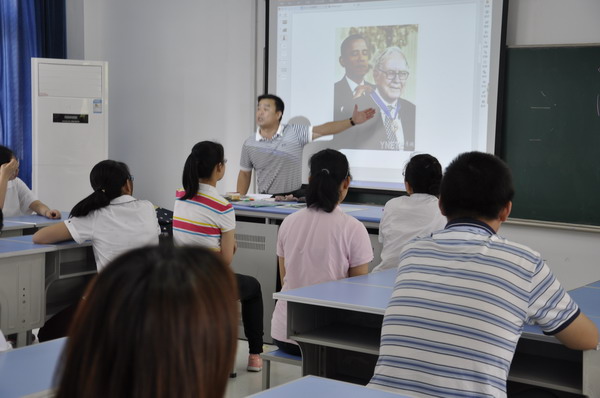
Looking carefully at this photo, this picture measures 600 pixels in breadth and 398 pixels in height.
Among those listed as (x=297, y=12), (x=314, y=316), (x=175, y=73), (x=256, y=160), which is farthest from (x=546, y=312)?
(x=175, y=73)

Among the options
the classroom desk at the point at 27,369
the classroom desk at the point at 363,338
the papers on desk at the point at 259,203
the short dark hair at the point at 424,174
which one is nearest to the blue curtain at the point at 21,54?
the papers on desk at the point at 259,203

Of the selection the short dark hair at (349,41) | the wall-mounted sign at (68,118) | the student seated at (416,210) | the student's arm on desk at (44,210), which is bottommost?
the student's arm on desk at (44,210)

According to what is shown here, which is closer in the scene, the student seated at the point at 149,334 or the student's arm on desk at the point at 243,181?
the student seated at the point at 149,334

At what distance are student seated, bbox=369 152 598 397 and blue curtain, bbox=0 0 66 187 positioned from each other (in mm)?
5715

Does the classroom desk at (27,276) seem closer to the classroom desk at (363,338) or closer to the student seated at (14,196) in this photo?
the student seated at (14,196)

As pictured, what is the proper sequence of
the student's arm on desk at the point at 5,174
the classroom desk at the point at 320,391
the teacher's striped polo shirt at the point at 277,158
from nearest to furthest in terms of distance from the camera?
1. the classroom desk at the point at 320,391
2. the student's arm on desk at the point at 5,174
3. the teacher's striped polo shirt at the point at 277,158

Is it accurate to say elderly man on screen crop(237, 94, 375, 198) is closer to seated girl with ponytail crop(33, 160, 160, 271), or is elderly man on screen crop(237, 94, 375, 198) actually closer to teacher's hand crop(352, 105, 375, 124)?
teacher's hand crop(352, 105, 375, 124)

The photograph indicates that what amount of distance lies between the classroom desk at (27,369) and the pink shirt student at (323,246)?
3.81 feet

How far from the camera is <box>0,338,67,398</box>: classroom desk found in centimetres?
170

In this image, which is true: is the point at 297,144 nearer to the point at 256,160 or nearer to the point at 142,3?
the point at 256,160

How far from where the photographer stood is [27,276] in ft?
11.0

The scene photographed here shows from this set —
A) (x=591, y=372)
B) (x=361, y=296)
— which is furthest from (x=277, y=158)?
(x=591, y=372)

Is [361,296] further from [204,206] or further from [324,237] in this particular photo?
[204,206]

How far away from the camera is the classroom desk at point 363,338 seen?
2.26 m
